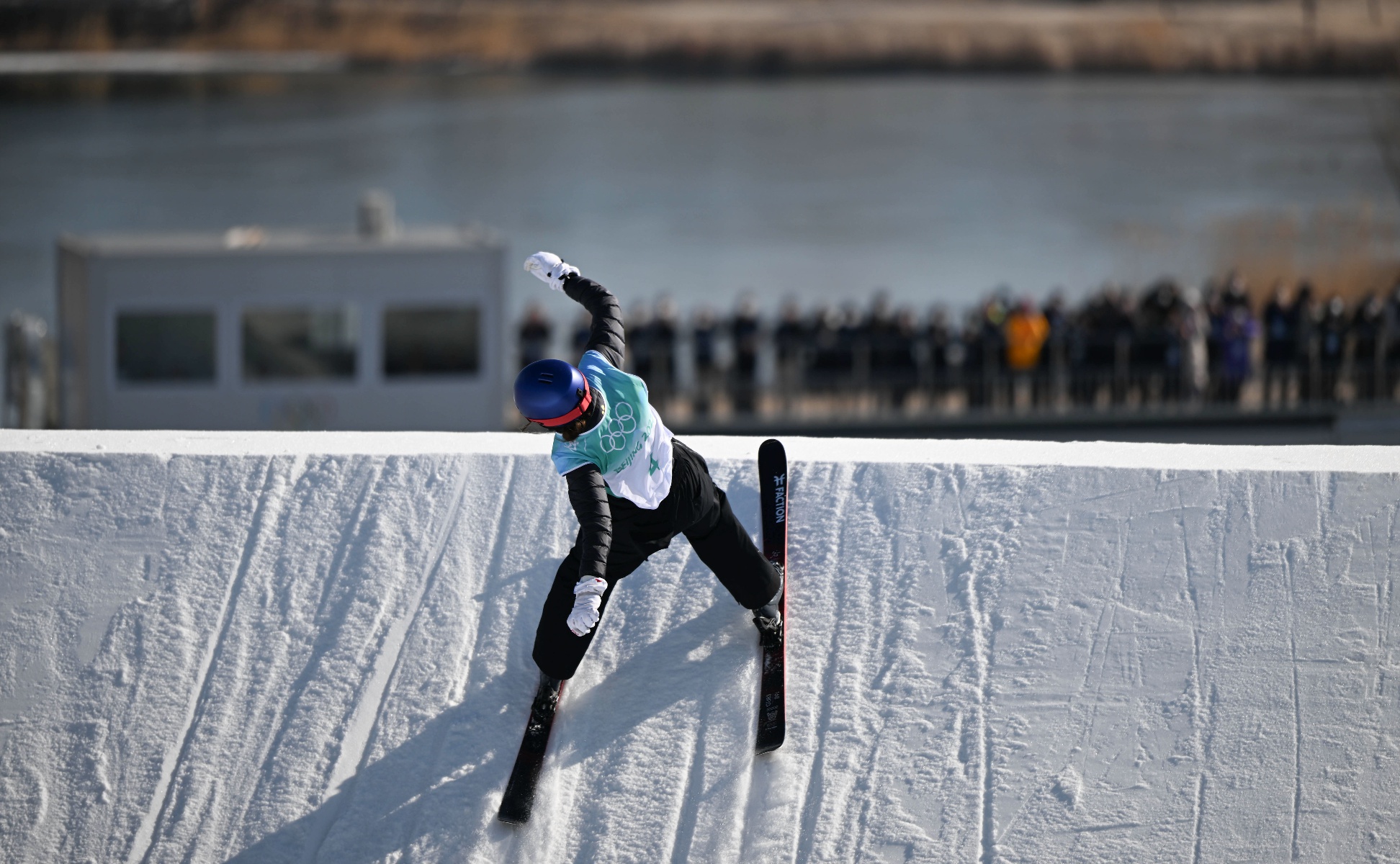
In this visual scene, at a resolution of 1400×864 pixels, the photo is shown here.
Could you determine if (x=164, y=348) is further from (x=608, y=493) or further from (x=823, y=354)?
(x=608, y=493)

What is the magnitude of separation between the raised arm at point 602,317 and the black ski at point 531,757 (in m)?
0.99

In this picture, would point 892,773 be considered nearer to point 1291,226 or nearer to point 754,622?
point 754,622

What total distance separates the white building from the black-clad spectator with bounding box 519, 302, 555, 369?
380mm

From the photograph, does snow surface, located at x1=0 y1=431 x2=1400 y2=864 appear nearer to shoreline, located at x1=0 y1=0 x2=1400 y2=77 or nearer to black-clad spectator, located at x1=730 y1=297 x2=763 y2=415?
black-clad spectator, located at x1=730 y1=297 x2=763 y2=415

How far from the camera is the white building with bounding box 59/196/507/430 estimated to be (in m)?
10.6

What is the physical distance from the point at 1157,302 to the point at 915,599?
862cm

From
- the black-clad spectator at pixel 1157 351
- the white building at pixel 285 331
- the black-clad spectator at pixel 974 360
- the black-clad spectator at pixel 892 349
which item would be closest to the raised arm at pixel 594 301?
the white building at pixel 285 331

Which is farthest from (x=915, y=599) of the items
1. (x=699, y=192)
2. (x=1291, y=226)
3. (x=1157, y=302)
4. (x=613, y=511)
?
(x=699, y=192)

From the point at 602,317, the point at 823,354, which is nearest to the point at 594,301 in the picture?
the point at 602,317

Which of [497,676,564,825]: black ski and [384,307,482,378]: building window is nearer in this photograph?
[497,676,564,825]: black ski

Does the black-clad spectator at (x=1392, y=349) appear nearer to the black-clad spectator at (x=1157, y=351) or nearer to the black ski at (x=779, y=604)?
the black-clad spectator at (x=1157, y=351)

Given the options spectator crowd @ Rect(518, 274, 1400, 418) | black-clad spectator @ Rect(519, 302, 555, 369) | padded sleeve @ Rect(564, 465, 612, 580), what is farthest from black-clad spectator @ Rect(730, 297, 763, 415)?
padded sleeve @ Rect(564, 465, 612, 580)

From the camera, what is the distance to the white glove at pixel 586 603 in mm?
3391

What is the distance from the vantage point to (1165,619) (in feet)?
13.2
